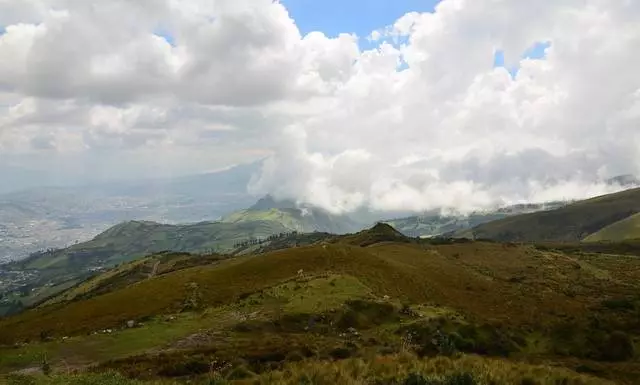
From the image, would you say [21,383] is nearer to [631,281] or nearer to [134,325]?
[134,325]

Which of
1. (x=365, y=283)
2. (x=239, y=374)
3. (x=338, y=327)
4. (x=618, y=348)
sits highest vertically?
(x=239, y=374)

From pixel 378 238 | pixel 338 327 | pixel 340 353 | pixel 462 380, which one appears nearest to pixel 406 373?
pixel 462 380

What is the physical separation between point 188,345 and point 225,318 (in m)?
9.09

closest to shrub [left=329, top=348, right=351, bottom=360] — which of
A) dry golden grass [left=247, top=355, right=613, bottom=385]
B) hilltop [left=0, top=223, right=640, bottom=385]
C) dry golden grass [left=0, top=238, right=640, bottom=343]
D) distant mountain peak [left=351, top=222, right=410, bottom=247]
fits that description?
hilltop [left=0, top=223, right=640, bottom=385]

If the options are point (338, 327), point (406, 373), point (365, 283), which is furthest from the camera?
point (365, 283)

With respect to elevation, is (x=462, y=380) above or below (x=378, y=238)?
below

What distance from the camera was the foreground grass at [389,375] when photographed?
64.9 feet

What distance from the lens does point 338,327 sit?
42.2 meters

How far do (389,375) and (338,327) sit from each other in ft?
72.1

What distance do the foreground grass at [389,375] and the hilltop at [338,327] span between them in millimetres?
144

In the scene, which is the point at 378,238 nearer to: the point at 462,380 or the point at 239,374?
the point at 239,374

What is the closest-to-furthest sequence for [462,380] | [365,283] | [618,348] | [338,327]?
[462,380] → [618,348] → [338,327] → [365,283]

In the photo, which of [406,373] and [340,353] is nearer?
[406,373]

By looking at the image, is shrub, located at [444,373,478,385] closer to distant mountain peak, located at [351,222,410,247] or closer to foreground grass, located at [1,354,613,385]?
foreground grass, located at [1,354,613,385]
